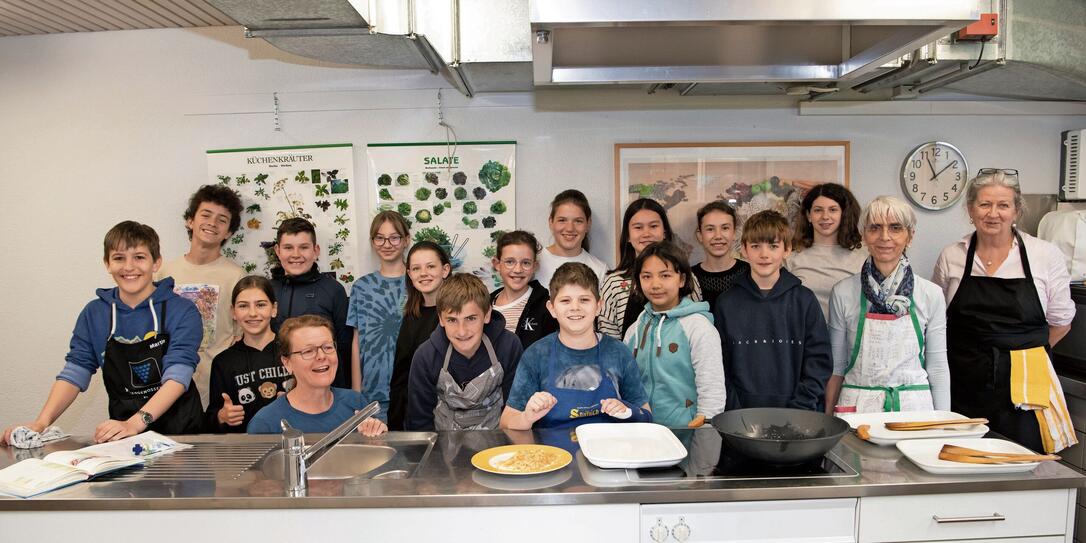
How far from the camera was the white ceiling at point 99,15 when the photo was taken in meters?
3.03

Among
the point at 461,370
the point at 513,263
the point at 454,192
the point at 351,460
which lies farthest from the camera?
the point at 454,192

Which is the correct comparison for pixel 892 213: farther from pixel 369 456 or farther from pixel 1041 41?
pixel 369 456

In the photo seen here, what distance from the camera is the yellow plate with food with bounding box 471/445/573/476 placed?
60.9 inches

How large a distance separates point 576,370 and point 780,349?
0.85 metres

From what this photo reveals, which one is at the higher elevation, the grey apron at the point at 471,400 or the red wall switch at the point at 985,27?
the red wall switch at the point at 985,27

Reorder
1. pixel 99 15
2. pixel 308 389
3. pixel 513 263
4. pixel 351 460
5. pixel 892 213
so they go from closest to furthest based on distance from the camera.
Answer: pixel 351 460 → pixel 308 389 → pixel 892 213 → pixel 513 263 → pixel 99 15

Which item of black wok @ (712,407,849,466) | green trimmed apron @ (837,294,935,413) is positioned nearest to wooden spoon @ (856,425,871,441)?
black wok @ (712,407,849,466)

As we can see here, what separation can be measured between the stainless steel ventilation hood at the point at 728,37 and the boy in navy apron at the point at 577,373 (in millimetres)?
623

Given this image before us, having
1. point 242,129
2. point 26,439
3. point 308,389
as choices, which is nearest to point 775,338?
point 308,389

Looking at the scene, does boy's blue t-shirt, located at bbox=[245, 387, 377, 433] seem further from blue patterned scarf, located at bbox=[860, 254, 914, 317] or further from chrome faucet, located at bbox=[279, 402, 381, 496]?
blue patterned scarf, located at bbox=[860, 254, 914, 317]

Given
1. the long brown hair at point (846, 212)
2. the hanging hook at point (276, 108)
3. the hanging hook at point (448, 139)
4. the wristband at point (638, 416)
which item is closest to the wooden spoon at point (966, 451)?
the wristband at point (638, 416)

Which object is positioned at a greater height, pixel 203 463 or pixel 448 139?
pixel 448 139

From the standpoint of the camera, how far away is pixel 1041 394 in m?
2.58

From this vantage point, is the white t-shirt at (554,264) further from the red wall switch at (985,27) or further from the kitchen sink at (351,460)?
the red wall switch at (985,27)
